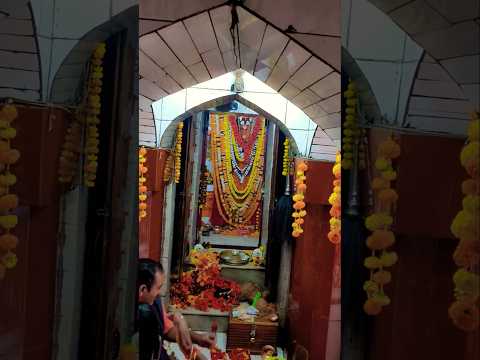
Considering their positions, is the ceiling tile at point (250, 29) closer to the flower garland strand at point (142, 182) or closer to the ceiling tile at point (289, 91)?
the ceiling tile at point (289, 91)

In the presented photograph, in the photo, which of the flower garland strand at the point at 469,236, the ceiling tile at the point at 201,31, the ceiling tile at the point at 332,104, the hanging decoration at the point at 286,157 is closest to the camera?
the flower garland strand at the point at 469,236

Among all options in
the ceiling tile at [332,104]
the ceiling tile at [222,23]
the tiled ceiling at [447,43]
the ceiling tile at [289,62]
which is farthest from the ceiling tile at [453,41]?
the ceiling tile at [222,23]

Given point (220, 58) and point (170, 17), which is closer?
point (170, 17)

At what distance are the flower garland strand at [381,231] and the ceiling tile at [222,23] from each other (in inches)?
→ 17.1

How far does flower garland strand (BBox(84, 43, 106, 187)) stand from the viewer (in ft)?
1.82

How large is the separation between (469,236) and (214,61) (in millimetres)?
572

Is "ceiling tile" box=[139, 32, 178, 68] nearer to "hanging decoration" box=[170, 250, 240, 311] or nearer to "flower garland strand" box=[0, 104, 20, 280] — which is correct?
"flower garland strand" box=[0, 104, 20, 280]

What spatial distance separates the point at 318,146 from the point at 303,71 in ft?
0.44

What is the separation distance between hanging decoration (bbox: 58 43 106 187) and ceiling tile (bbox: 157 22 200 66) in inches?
6.4

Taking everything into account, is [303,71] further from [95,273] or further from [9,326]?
[9,326]

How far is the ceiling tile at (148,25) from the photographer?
64 centimetres

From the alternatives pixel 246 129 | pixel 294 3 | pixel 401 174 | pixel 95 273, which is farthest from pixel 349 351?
pixel 246 129

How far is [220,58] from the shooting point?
830 millimetres

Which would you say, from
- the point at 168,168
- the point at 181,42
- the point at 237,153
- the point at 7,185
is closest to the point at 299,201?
the point at 168,168
